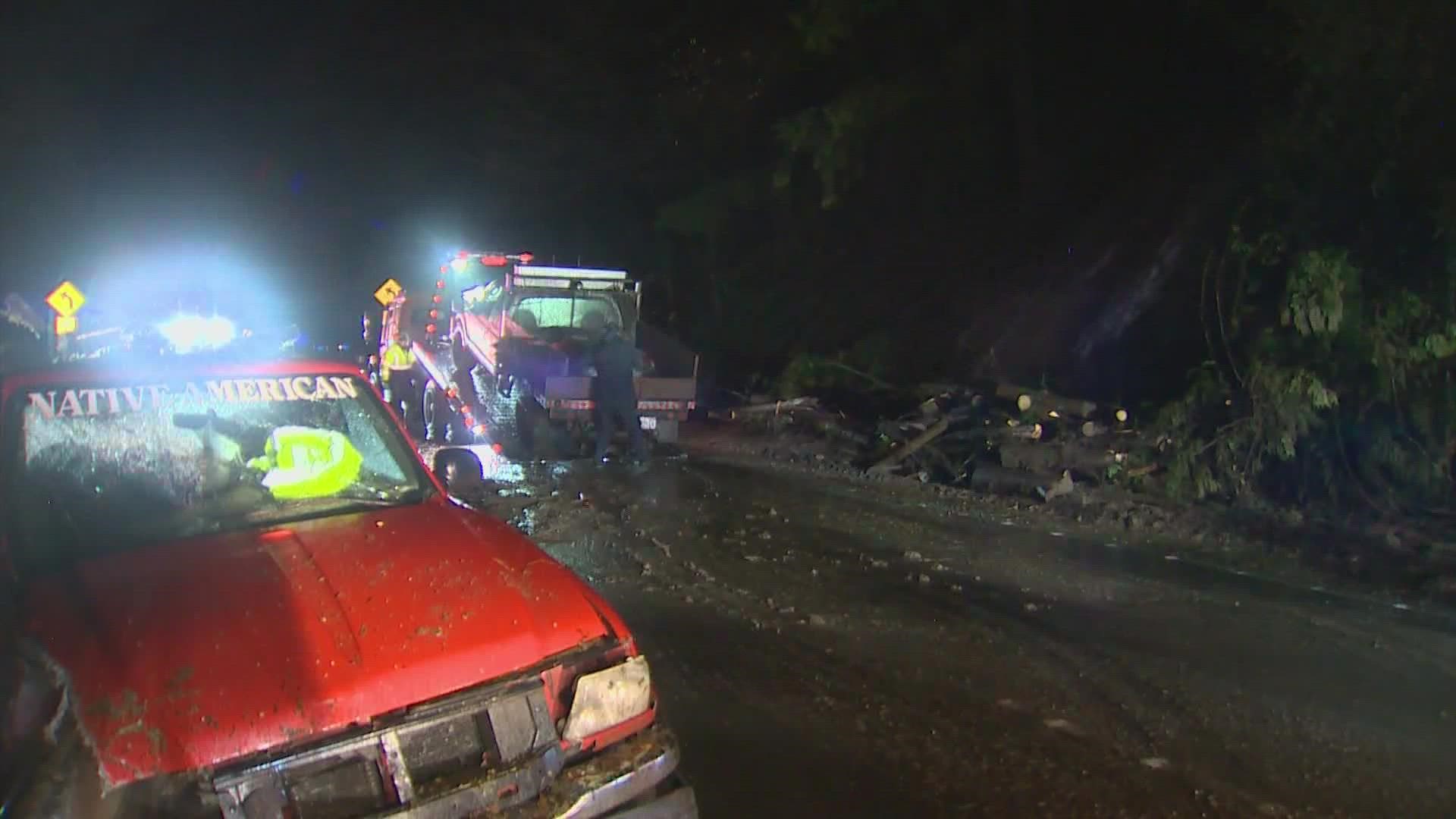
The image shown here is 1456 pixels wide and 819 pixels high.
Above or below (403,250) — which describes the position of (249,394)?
below

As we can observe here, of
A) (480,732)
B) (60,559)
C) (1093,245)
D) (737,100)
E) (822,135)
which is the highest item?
(737,100)

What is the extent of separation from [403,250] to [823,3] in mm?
25461

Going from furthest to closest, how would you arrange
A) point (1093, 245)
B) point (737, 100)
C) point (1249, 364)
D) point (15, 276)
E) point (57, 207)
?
1. point (57, 207)
2. point (15, 276)
3. point (737, 100)
4. point (1093, 245)
5. point (1249, 364)

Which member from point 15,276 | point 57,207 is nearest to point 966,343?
point 15,276

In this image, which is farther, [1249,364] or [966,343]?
[966,343]

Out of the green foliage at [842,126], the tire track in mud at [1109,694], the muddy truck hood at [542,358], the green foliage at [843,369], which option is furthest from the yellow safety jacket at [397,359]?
the tire track in mud at [1109,694]

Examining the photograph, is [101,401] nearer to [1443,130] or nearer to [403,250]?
[1443,130]

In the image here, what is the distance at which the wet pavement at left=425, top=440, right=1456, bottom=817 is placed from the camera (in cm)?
461

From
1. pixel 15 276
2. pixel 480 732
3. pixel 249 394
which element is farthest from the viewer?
pixel 15 276

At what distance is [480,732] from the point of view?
315 centimetres

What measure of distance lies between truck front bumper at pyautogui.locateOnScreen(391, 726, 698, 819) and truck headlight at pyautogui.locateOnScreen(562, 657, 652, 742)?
0.25 ft

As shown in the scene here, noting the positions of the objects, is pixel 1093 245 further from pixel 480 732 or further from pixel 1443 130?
pixel 480 732

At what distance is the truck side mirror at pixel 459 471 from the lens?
15.8ft

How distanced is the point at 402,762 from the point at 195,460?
194 centimetres
